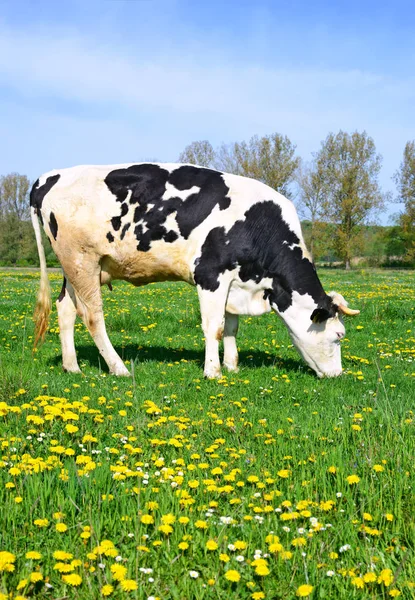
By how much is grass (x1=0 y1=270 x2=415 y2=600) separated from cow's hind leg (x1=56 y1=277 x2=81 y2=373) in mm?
1013

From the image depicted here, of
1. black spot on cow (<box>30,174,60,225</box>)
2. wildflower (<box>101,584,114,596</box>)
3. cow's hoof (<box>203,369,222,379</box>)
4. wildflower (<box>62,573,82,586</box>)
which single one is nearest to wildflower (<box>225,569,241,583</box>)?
wildflower (<box>101,584,114,596</box>)

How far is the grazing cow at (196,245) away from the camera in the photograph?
8.39 metres

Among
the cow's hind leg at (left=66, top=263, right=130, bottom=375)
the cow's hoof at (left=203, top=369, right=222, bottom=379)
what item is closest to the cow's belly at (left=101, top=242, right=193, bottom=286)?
the cow's hind leg at (left=66, top=263, right=130, bottom=375)

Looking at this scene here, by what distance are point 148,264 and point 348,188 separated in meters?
58.9

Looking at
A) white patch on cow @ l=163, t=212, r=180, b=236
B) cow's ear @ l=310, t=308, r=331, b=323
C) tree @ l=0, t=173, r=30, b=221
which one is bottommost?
cow's ear @ l=310, t=308, r=331, b=323

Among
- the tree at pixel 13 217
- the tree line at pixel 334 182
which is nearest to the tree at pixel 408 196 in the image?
the tree line at pixel 334 182

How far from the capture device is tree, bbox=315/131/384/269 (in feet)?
210

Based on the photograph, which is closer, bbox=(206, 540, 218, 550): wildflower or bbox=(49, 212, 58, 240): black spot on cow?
bbox=(206, 540, 218, 550): wildflower

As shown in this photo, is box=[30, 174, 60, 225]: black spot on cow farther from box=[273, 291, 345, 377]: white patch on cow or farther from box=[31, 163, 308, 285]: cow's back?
box=[273, 291, 345, 377]: white patch on cow

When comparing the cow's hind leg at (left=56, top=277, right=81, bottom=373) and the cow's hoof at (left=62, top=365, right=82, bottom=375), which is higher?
the cow's hind leg at (left=56, top=277, right=81, bottom=373)

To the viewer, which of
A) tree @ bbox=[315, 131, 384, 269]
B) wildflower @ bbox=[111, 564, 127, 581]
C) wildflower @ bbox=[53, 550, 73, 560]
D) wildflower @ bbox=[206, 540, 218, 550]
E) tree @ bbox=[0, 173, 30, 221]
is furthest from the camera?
tree @ bbox=[0, 173, 30, 221]

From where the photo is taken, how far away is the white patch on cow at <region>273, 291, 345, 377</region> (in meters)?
8.45

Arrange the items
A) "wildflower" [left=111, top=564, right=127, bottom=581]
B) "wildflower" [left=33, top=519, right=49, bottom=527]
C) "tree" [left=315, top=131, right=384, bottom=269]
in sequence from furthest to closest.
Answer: "tree" [left=315, top=131, right=384, bottom=269]
"wildflower" [left=33, top=519, right=49, bottom=527]
"wildflower" [left=111, top=564, right=127, bottom=581]

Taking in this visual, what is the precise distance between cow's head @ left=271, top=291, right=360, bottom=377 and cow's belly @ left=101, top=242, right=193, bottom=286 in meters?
1.66
